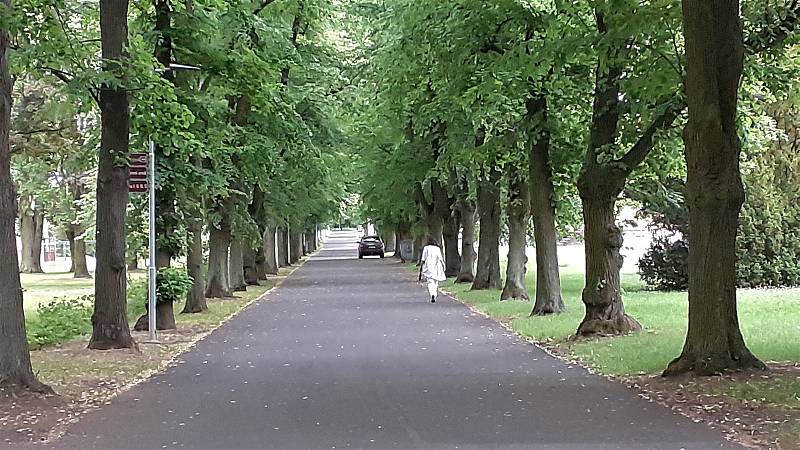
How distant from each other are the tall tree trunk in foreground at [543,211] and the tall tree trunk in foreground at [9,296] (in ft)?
37.5

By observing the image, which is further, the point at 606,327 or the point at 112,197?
the point at 606,327

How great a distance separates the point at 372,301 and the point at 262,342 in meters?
10.5

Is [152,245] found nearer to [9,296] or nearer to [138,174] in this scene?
[138,174]

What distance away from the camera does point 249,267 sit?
38312 millimetres

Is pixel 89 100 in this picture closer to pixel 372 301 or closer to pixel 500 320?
pixel 500 320

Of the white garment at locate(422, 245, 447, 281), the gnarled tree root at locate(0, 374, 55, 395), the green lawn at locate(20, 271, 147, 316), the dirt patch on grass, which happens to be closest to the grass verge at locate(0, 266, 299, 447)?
the gnarled tree root at locate(0, 374, 55, 395)

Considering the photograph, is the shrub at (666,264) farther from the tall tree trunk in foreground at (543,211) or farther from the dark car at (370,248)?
the dark car at (370,248)

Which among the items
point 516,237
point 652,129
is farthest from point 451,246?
point 652,129

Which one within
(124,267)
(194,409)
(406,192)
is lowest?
(194,409)

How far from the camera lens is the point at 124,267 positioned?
16672 millimetres

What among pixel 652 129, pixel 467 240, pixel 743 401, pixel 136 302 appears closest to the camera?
pixel 743 401

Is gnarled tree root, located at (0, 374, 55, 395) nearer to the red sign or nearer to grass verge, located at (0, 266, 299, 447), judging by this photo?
grass verge, located at (0, 266, 299, 447)

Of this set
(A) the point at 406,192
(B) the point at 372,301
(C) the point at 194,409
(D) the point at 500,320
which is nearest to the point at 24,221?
(A) the point at 406,192

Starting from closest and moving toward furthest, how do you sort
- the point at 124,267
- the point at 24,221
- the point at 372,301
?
the point at 124,267
the point at 372,301
the point at 24,221
